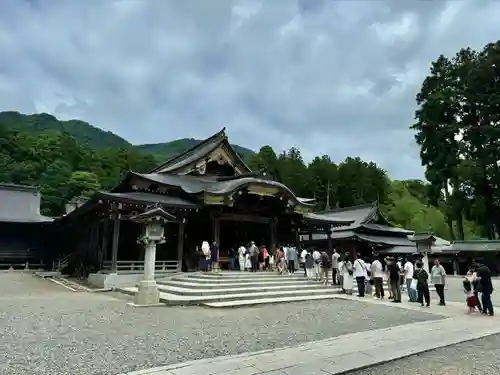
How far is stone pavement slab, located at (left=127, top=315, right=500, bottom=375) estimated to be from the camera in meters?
5.39

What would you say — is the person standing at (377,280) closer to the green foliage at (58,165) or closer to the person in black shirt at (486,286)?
the person in black shirt at (486,286)

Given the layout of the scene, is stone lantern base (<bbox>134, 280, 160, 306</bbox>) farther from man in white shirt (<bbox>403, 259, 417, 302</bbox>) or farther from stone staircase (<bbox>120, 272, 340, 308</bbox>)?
man in white shirt (<bbox>403, 259, 417, 302</bbox>)

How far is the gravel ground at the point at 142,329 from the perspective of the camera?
19.0 ft

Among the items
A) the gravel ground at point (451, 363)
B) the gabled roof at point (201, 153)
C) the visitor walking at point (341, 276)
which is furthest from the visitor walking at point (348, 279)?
the gabled roof at point (201, 153)

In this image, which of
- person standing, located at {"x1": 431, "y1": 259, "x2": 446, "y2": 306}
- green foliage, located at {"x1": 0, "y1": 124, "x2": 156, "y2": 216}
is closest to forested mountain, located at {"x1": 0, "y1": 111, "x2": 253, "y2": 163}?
green foliage, located at {"x1": 0, "y1": 124, "x2": 156, "y2": 216}

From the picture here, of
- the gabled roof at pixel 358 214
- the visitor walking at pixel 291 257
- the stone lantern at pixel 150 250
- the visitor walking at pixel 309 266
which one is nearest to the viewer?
the stone lantern at pixel 150 250

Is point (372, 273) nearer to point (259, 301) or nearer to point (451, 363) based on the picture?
point (259, 301)

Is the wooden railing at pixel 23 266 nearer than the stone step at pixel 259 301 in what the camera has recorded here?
No

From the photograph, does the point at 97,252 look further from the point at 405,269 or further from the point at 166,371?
the point at 166,371

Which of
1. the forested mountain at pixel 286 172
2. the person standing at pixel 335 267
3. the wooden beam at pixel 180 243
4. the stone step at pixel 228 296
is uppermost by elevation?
the forested mountain at pixel 286 172

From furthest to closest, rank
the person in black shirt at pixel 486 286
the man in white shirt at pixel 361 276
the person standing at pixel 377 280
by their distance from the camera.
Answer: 1. the man in white shirt at pixel 361 276
2. the person standing at pixel 377 280
3. the person in black shirt at pixel 486 286

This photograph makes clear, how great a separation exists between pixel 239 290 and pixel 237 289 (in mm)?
112

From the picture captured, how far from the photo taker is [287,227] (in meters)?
23.3

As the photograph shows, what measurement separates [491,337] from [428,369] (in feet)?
12.1
